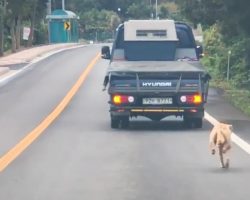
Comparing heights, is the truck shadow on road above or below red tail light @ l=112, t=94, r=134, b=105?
below

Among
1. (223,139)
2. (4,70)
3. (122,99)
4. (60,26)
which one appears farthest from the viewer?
(60,26)

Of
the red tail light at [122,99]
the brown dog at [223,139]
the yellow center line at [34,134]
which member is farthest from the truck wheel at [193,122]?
the brown dog at [223,139]

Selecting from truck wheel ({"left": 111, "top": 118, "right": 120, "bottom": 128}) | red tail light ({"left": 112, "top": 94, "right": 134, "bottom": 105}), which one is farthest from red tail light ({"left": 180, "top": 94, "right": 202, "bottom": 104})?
truck wheel ({"left": 111, "top": 118, "right": 120, "bottom": 128})

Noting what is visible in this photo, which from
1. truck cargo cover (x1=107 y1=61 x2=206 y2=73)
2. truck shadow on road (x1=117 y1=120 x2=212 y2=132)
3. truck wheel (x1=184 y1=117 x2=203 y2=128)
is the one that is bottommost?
truck shadow on road (x1=117 y1=120 x2=212 y2=132)

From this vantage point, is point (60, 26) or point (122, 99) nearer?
point (122, 99)

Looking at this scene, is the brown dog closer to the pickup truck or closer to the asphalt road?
the asphalt road

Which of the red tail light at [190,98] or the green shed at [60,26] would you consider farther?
the green shed at [60,26]

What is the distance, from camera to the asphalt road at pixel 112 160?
36.6 ft

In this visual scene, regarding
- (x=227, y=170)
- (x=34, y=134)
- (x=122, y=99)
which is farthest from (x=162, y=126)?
(x=227, y=170)

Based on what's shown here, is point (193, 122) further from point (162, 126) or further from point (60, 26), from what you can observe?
point (60, 26)

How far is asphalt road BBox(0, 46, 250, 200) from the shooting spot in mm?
11164

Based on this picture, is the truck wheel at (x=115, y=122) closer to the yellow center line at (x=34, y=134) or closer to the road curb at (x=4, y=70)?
the yellow center line at (x=34, y=134)

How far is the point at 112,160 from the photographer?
558 inches

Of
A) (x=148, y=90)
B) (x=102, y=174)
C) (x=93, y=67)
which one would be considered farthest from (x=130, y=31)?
(x=93, y=67)
